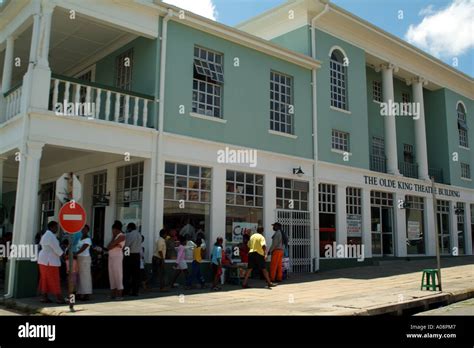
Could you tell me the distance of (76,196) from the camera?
32.0 ft

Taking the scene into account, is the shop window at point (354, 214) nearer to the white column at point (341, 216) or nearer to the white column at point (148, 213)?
the white column at point (341, 216)

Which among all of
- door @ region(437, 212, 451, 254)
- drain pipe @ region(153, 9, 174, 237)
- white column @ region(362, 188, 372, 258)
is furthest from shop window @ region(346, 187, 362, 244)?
drain pipe @ region(153, 9, 174, 237)

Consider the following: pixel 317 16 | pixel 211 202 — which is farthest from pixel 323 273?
pixel 317 16

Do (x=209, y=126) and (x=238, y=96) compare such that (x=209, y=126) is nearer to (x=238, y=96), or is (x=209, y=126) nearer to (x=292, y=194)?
(x=238, y=96)

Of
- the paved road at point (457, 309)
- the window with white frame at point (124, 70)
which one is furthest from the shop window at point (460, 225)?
the window with white frame at point (124, 70)

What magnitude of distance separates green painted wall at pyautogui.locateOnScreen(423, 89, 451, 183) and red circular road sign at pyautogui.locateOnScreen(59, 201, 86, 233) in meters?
21.7

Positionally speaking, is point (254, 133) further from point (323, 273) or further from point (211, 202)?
point (323, 273)

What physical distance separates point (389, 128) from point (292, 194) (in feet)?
24.8

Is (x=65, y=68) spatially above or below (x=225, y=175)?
above

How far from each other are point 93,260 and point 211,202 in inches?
154

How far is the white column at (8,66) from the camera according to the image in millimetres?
14055

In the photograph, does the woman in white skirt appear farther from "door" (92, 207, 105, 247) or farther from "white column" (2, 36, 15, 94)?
"white column" (2, 36, 15, 94)

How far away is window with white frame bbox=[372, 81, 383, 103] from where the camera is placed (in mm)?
23609

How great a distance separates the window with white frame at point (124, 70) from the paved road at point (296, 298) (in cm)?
673
